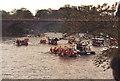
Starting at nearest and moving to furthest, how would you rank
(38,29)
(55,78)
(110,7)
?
(110,7)
(55,78)
(38,29)

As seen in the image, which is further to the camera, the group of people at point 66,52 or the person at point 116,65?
the group of people at point 66,52

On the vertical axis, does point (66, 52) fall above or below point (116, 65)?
below

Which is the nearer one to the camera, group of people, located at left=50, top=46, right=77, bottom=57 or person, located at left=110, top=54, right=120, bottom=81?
person, located at left=110, top=54, right=120, bottom=81

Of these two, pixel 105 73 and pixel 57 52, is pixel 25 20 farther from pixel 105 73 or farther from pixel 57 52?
pixel 105 73

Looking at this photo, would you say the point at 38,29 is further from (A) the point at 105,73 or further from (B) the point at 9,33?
(A) the point at 105,73

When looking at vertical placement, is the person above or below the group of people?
above

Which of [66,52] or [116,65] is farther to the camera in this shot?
[66,52]

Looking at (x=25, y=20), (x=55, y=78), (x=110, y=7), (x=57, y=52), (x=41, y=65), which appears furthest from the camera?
(x=25, y=20)

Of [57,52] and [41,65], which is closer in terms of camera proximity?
[41,65]

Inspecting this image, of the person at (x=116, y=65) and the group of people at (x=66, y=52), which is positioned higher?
the person at (x=116, y=65)

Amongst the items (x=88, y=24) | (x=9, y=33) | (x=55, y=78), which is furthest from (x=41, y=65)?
(x=9, y=33)

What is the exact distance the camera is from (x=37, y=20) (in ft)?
249

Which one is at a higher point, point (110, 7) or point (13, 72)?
point (110, 7)

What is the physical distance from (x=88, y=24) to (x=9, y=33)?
75.9 metres
